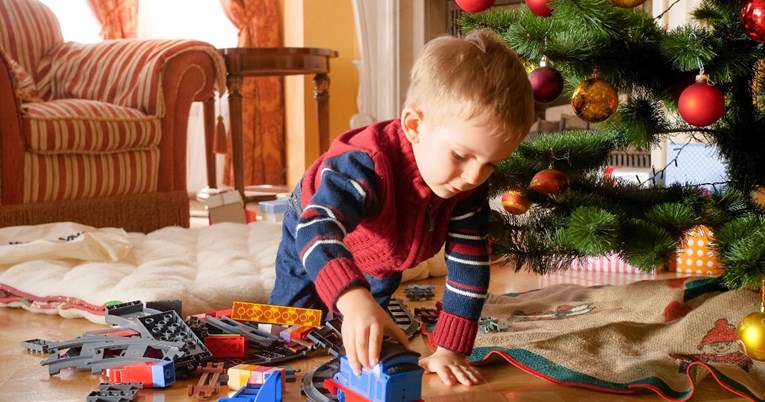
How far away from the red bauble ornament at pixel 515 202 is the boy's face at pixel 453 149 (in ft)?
1.22

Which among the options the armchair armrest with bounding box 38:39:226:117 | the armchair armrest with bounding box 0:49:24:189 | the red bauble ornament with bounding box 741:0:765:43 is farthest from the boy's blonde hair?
the armchair armrest with bounding box 38:39:226:117

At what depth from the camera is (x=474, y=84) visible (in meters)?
1.08

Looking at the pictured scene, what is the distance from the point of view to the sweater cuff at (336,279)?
3.28ft

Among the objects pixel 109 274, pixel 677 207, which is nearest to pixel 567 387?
pixel 677 207

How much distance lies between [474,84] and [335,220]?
0.24 m

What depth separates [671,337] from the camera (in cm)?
140

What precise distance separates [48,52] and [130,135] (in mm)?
666

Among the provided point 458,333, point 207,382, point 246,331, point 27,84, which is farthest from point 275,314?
point 27,84

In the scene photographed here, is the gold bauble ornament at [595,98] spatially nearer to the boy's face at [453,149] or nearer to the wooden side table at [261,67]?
the boy's face at [453,149]

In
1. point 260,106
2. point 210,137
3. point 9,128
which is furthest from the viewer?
point 260,106

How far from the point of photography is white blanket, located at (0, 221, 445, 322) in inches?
64.4

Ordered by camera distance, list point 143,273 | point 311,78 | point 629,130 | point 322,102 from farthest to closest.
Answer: point 311,78
point 322,102
point 143,273
point 629,130

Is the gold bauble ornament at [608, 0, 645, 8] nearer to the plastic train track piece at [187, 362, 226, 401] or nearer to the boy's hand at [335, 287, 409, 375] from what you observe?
the boy's hand at [335, 287, 409, 375]

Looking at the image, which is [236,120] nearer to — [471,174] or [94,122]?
[94,122]
